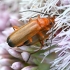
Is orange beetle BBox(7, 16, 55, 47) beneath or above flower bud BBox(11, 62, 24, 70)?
above

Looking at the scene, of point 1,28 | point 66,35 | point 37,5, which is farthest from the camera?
point 1,28

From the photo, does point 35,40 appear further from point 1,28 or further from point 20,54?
point 1,28

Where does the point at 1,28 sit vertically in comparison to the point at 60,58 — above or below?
above

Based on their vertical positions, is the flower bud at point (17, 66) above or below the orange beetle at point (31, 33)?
below

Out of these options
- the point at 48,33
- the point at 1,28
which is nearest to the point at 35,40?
the point at 48,33

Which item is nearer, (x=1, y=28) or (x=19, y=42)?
(x=19, y=42)

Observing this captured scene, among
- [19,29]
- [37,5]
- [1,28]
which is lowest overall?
[19,29]

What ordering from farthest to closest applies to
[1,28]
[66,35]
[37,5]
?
[1,28] → [37,5] → [66,35]

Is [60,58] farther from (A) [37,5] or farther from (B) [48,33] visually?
(A) [37,5]
